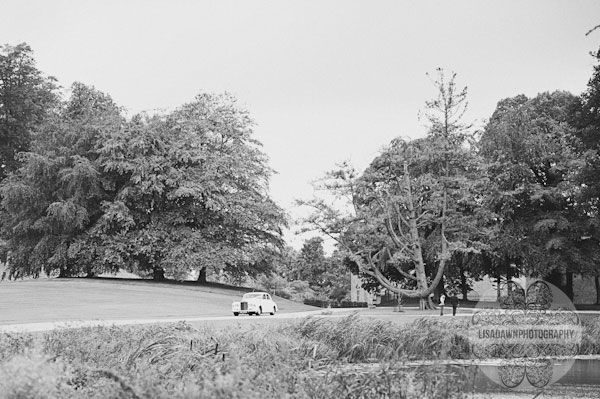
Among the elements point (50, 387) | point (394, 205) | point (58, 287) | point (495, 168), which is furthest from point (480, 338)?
point (58, 287)

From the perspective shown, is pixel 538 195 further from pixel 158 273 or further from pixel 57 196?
pixel 57 196

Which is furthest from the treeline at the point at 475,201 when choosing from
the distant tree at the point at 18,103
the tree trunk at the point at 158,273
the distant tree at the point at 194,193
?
the distant tree at the point at 18,103

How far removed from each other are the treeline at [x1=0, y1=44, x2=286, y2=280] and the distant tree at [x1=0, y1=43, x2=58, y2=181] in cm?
537

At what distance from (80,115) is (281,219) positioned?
67.3ft

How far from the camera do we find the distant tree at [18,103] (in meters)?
64.2

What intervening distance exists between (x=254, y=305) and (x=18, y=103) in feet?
120

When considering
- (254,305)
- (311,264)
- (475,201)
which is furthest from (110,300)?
(311,264)

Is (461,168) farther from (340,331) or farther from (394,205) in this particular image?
(340,331)

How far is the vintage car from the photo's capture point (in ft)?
129

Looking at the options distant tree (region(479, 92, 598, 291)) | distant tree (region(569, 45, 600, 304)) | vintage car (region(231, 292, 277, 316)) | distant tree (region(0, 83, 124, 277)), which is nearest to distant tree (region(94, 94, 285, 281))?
distant tree (region(0, 83, 124, 277))

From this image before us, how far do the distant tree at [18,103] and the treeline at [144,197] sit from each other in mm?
5366

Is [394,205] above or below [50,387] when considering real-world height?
above

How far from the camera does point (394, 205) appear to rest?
146ft

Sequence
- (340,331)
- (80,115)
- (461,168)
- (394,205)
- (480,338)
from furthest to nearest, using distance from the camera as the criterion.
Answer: (80,115)
(461,168)
(394,205)
(480,338)
(340,331)
